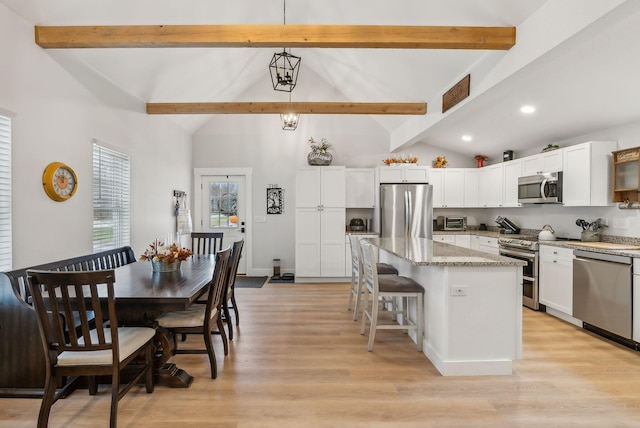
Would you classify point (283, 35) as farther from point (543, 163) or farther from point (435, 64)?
point (543, 163)

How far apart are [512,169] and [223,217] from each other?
5.01 metres

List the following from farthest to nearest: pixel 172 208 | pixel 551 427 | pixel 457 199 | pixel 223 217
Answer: pixel 223 217 < pixel 457 199 < pixel 172 208 < pixel 551 427

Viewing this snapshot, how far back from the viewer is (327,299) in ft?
15.4

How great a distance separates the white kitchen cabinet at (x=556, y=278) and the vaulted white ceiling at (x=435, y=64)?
1556 millimetres

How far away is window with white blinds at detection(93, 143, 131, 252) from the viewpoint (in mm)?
3538

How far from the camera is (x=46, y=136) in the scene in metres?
2.80

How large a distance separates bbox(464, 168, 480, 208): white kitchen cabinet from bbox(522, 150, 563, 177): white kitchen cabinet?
3.76 ft

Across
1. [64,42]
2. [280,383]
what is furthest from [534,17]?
[64,42]

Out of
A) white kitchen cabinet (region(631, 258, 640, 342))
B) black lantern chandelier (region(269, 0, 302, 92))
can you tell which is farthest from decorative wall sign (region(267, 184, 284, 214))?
white kitchen cabinet (region(631, 258, 640, 342))

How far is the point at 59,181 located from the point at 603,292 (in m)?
5.09

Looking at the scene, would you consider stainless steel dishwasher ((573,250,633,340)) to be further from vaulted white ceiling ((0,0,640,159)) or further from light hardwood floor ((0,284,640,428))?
vaulted white ceiling ((0,0,640,159))

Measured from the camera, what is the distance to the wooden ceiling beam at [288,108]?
4.58m

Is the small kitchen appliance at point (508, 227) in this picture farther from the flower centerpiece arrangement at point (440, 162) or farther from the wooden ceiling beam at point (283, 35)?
the wooden ceiling beam at point (283, 35)

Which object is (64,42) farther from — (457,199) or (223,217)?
(457,199)
